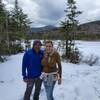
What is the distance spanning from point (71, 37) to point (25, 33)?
1824 centimetres

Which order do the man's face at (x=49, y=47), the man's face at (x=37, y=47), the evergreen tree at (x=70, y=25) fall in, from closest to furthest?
1. the man's face at (x=49, y=47)
2. the man's face at (x=37, y=47)
3. the evergreen tree at (x=70, y=25)

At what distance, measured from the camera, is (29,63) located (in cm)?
844

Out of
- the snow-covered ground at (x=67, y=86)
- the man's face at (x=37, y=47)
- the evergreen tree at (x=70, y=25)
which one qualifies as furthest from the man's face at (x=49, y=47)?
the evergreen tree at (x=70, y=25)

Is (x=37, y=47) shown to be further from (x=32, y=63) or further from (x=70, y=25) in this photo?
(x=70, y=25)

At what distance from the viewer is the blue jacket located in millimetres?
8383

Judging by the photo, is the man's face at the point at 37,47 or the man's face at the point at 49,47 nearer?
the man's face at the point at 49,47

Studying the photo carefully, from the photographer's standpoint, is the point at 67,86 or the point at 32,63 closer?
the point at 32,63

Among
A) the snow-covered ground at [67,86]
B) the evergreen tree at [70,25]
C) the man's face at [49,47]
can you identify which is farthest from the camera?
the evergreen tree at [70,25]

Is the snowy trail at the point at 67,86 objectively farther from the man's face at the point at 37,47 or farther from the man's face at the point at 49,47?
the man's face at the point at 49,47

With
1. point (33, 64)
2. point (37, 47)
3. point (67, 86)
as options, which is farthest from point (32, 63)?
point (67, 86)

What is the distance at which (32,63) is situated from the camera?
8391 mm

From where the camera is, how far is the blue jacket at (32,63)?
27.5 feet

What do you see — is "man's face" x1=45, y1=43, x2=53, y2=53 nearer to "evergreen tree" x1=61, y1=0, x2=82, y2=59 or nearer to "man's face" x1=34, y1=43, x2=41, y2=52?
"man's face" x1=34, y1=43, x2=41, y2=52

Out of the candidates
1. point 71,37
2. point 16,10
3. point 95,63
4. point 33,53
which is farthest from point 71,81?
point 16,10
